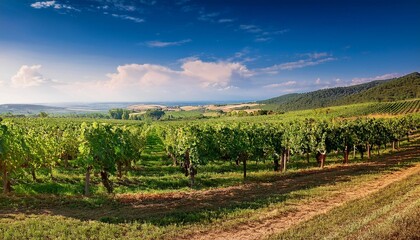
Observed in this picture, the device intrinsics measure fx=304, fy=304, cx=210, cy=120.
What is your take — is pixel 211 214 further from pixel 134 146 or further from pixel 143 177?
pixel 134 146

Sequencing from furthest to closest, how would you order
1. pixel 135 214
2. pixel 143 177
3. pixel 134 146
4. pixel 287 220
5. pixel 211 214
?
pixel 134 146, pixel 143 177, pixel 135 214, pixel 211 214, pixel 287 220

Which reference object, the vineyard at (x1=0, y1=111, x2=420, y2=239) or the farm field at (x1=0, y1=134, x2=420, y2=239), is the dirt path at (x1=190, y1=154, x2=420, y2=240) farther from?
the vineyard at (x1=0, y1=111, x2=420, y2=239)

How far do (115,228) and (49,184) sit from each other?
23418 mm

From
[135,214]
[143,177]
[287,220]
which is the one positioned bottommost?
[143,177]

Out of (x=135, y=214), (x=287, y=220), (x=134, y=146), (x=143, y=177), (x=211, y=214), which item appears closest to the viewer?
(x=287, y=220)

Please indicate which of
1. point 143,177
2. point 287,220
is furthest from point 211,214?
point 143,177

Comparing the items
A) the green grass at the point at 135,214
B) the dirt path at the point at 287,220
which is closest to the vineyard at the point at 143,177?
the green grass at the point at 135,214

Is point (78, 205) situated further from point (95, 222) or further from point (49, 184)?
point (49, 184)

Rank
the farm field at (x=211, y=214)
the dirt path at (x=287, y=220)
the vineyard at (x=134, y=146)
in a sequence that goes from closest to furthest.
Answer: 1. the farm field at (x=211, y=214)
2. the dirt path at (x=287, y=220)
3. the vineyard at (x=134, y=146)

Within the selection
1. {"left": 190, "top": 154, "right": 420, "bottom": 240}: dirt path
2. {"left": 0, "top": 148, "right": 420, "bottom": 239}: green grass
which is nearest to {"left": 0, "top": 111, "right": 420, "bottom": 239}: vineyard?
{"left": 0, "top": 148, "right": 420, "bottom": 239}: green grass

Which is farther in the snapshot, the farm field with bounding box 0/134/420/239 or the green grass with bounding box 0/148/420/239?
the green grass with bounding box 0/148/420/239

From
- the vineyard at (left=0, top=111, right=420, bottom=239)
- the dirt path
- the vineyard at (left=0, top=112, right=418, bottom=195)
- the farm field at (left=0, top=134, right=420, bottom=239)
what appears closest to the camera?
the farm field at (left=0, top=134, right=420, bottom=239)

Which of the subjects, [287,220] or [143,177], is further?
[143,177]

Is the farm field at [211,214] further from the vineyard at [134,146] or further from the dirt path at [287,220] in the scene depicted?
the vineyard at [134,146]
